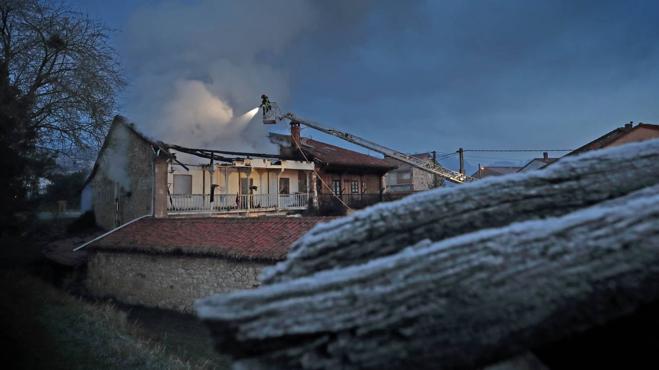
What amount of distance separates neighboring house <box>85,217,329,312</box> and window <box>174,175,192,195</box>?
400cm

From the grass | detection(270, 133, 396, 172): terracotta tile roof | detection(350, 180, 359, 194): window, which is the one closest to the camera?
the grass

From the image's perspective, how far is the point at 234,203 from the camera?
20.8 m

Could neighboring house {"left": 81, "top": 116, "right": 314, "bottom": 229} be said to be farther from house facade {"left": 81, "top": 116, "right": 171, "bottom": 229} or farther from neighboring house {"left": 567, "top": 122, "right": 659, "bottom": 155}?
neighboring house {"left": 567, "top": 122, "right": 659, "bottom": 155}

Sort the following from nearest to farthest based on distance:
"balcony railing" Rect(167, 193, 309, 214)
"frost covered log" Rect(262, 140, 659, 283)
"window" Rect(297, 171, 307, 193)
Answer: "frost covered log" Rect(262, 140, 659, 283) → "balcony railing" Rect(167, 193, 309, 214) → "window" Rect(297, 171, 307, 193)

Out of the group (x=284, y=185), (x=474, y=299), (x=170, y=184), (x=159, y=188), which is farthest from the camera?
(x=284, y=185)

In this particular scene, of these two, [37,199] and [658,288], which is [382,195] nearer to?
[37,199]

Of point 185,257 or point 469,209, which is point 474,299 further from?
point 185,257

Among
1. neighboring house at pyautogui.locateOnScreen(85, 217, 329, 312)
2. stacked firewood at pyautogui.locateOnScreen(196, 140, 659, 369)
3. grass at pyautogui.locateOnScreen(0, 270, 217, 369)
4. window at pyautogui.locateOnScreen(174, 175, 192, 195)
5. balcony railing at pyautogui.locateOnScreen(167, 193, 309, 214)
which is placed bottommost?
grass at pyautogui.locateOnScreen(0, 270, 217, 369)

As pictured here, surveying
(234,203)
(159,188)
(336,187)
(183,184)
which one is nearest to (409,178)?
(336,187)

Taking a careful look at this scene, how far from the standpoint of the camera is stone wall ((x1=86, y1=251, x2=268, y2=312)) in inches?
456

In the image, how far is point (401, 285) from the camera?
0.85m

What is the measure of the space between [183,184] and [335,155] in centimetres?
1291

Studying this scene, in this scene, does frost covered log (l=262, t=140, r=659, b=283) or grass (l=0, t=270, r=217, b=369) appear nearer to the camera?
Answer: frost covered log (l=262, t=140, r=659, b=283)

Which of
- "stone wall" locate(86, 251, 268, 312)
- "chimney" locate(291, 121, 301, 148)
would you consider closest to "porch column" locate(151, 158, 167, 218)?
"stone wall" locate(86, 251, 268, 312)
